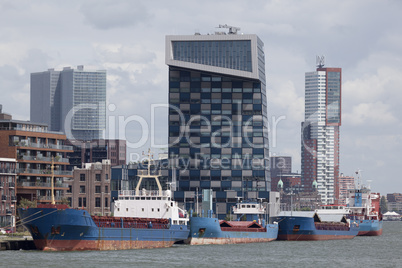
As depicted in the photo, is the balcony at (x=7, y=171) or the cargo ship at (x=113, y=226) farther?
the balcony at (x=7, y=171)

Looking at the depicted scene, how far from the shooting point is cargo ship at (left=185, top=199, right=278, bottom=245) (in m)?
135

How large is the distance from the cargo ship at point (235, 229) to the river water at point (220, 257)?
2.76 metres

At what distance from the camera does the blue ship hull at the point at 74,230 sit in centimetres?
10481

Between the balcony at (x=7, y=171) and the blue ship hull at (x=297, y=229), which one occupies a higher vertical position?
the balcony at (x=7, y=171)

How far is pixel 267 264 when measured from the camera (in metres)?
106

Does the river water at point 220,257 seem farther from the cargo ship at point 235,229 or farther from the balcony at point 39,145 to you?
the balcony at point 39,145

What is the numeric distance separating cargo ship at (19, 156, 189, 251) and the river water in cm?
163

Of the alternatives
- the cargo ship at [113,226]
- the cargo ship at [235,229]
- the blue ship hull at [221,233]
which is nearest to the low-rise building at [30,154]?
the cargo ship at [235,229]

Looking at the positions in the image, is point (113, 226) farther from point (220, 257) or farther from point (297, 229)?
point (297, 229)

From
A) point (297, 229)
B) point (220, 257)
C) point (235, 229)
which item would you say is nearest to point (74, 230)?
point (220, 257)

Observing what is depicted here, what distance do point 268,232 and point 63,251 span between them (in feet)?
185

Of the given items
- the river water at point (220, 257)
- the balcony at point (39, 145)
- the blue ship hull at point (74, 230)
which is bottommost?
the river water at point (220, 257)

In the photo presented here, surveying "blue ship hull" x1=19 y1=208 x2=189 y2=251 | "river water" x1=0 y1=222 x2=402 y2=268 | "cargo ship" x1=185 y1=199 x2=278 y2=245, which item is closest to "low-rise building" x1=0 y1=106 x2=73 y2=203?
"cargo ship" x1=185 y1=199 x2=278 y2=245

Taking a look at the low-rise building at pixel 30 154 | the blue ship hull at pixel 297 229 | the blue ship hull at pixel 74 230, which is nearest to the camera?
the blue ship hull at pixel 74 230
